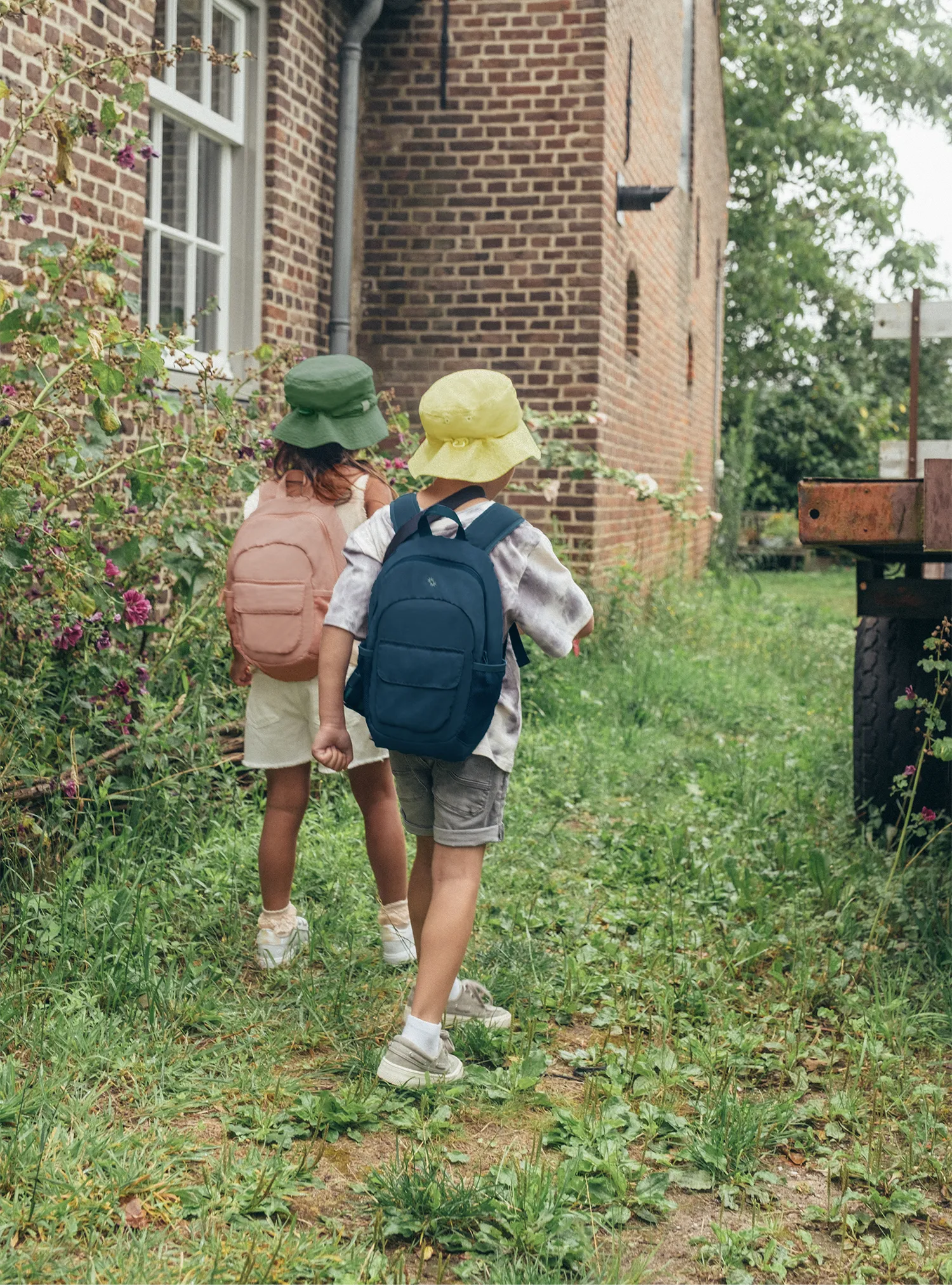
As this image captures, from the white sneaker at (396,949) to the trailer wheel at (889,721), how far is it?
5.92 ft

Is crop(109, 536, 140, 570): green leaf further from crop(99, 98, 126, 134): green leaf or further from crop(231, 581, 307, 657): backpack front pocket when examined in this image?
crop(99, 98, 126, 134): green leaf

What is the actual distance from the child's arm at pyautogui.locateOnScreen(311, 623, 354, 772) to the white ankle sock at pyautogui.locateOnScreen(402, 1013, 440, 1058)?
21.8 inches

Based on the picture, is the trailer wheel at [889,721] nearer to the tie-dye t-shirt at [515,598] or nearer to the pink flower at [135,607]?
the tie-dye t-shirt at [515,598]

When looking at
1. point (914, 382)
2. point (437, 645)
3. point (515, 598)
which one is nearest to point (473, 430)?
point (515, 598)

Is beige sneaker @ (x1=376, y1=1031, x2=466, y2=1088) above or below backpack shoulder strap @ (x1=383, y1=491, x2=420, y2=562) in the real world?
below

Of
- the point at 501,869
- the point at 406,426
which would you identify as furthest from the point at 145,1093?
the point at 406,426

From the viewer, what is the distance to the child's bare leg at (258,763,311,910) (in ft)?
11.1

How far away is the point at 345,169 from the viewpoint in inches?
300

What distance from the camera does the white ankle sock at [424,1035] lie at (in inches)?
107

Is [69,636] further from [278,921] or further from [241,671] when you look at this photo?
[278,921]

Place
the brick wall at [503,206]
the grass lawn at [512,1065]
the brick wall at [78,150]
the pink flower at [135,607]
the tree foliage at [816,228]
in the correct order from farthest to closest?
the tree foliage at [816,228] → the brick wall at [503,206] → the brick wall at [78,150] → the pink flower at [135,607] → the grass lawn at [512,1065]

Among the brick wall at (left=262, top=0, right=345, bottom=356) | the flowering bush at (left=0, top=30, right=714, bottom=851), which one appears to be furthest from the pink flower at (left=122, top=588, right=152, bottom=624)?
the brick wall at (left=262, top=0, right=345, bottom=356)

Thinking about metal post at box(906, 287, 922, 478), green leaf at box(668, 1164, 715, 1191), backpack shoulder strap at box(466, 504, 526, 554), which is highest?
metal post at box(906, 287, 922, 478)

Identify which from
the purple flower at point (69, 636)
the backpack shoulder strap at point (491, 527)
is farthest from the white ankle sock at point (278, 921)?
the backpack shoulder strap at point (491, 527)
